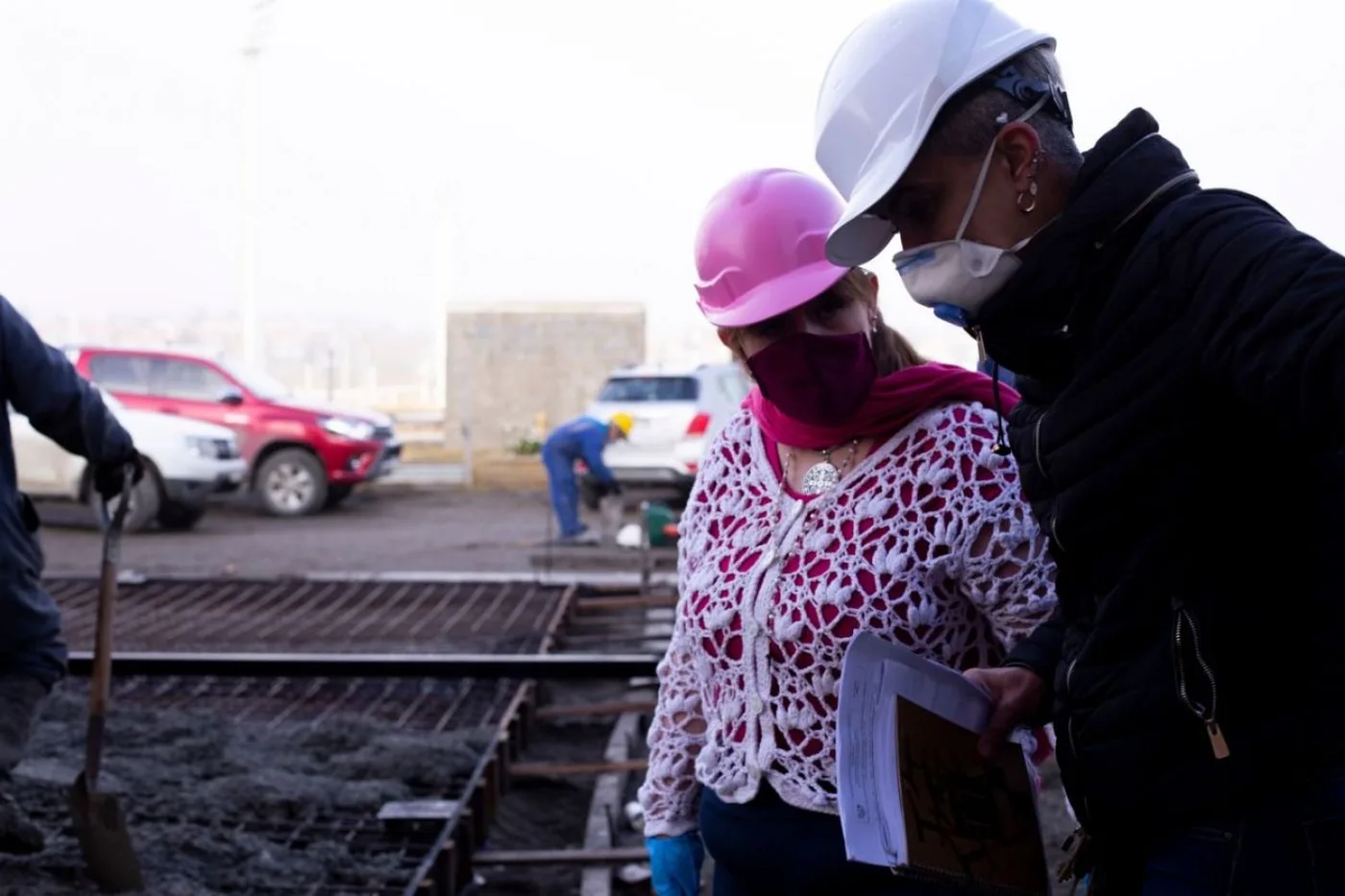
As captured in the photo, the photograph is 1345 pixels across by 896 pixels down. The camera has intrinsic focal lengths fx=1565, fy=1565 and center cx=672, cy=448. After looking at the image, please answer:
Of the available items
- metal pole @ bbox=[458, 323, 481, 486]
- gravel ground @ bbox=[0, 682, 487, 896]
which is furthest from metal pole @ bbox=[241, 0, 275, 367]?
gravel ground @ bbox=[0, 682, 487, 896]

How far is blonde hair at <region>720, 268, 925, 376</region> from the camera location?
96.7 inches

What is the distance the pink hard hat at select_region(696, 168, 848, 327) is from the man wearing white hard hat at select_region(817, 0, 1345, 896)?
20.9 inches

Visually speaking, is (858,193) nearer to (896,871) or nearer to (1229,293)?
(1229,293)

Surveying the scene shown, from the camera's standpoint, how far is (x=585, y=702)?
26.2 ft

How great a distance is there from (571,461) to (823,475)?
12.8 meters

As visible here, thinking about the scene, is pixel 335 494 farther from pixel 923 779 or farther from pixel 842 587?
pixel 923 779

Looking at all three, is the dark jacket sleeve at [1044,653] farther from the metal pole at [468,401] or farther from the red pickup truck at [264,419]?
the metal pole at [468,401]

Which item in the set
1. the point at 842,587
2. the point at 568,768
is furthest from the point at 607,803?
the point at 842,587

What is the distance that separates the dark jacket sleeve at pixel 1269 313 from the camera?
138 centimetres

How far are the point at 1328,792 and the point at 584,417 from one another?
14.1 meters

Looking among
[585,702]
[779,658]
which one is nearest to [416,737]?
[585,702]

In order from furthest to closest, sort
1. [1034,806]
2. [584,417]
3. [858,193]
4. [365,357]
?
A: [365,357] → [584,417] → [1034,806] → [858,193]

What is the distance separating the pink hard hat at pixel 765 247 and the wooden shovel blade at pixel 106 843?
2.79 m

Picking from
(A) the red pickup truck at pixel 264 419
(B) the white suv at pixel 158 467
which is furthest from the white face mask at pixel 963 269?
(A) the red pickup truck at pixel 264 419
